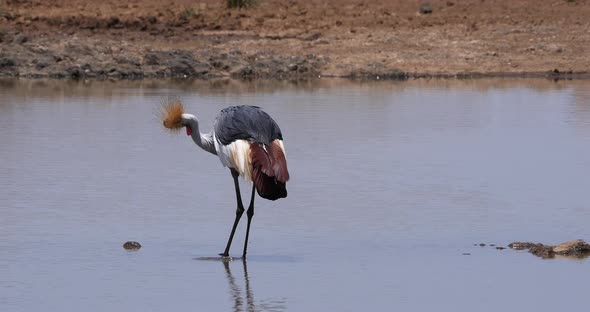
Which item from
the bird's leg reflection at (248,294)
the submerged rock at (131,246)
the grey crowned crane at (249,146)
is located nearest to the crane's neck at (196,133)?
the grey crowned crane at (249,146)

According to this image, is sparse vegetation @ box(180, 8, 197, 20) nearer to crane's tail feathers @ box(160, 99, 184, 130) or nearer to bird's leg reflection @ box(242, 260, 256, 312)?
crane's tail feathers @ box(160, 99, 184, 130)

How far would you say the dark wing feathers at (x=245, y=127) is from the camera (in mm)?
8664

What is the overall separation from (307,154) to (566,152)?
2.61m

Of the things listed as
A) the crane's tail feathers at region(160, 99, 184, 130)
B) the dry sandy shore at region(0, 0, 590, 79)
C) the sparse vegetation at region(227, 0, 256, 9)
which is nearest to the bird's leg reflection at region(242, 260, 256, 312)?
the crane's tail feathers at region(160, 99, 184, 130)

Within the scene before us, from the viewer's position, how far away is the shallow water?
779cm

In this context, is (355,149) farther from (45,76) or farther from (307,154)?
(45,76)

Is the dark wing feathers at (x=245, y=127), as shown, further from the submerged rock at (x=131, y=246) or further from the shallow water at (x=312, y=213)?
the submerged rock at (x=131, y=246)

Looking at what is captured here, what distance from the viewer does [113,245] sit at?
9.11 m

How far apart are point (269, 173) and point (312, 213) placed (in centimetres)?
196

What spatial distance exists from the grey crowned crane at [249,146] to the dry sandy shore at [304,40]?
1628 cm

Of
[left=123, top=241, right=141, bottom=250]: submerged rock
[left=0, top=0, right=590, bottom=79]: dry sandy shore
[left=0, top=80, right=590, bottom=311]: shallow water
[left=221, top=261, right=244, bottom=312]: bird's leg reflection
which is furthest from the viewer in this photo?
[left=0, top=0, right=590, bottom=79]: dry sandy shore

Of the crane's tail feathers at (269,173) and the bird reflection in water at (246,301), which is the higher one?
the crane's tail feathers at (269,173)

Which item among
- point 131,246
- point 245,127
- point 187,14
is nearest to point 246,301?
point 245,127

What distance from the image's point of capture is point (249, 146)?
28.3 ft
